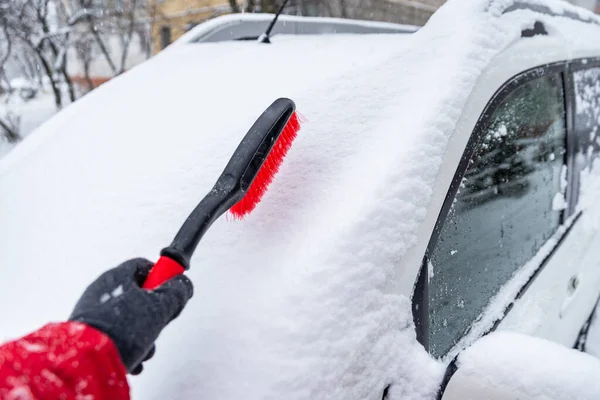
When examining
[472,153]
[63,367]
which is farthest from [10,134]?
[63,367]

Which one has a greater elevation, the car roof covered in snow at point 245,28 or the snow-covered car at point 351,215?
the car roof covered in snow at point 245,28

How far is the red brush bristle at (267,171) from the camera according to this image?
105 centimetres

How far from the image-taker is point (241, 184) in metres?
0.98

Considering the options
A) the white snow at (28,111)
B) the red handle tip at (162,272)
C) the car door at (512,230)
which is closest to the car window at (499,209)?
the car door at (512,230)

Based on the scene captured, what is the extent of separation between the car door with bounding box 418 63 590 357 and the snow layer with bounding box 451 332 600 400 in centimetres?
19

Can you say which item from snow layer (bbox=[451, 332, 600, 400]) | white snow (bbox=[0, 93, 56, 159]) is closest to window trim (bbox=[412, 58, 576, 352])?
snow layer (bbox=[451, 332, 600, 400])

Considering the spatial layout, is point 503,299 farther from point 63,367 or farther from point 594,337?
point 594,337

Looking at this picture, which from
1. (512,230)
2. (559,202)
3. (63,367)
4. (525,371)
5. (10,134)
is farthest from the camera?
(10,134)

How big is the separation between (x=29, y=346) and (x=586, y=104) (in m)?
2.25

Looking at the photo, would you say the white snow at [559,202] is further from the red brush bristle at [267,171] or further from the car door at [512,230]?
the red brush bristle at [267,171]

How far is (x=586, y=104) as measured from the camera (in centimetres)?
→ 204

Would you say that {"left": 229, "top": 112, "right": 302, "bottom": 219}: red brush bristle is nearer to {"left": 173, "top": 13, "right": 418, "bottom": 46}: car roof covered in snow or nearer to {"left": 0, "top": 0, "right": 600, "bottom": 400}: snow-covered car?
{"left": 0, "top": 0, "right": 600, "bottom": 400}: snow-covered car

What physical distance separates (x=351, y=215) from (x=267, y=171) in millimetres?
243

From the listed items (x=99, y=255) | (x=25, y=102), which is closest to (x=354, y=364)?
(x=99, y=255)
